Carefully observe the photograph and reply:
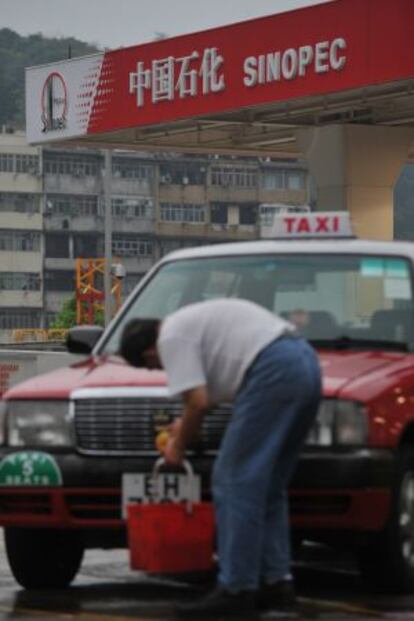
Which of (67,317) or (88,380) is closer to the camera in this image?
(88,380)

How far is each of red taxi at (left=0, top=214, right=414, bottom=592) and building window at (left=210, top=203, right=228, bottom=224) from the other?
150 metres

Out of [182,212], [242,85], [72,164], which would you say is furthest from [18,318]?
[242,85]

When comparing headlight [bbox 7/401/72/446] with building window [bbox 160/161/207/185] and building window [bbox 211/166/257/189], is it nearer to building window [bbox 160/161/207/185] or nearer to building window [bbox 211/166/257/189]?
building window [bbox 160/161/207/185]

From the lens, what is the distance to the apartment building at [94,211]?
157 m

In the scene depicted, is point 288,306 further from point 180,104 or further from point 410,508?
point 180,104

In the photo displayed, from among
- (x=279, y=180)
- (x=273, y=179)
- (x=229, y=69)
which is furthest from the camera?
(x=279, y=180)

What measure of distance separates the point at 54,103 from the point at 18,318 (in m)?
117

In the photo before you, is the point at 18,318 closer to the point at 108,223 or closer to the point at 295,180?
the point at 295,180

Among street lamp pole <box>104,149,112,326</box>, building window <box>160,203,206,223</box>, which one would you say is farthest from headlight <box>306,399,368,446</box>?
building window <box>160,203,206,223</box>

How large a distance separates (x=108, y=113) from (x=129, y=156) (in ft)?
387

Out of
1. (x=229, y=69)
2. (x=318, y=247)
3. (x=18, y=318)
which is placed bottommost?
(x=18, y=318)

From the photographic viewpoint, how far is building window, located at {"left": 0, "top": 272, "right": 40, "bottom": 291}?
157 metres

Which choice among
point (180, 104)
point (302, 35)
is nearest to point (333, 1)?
point (302, 35)

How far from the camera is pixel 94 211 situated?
158m
